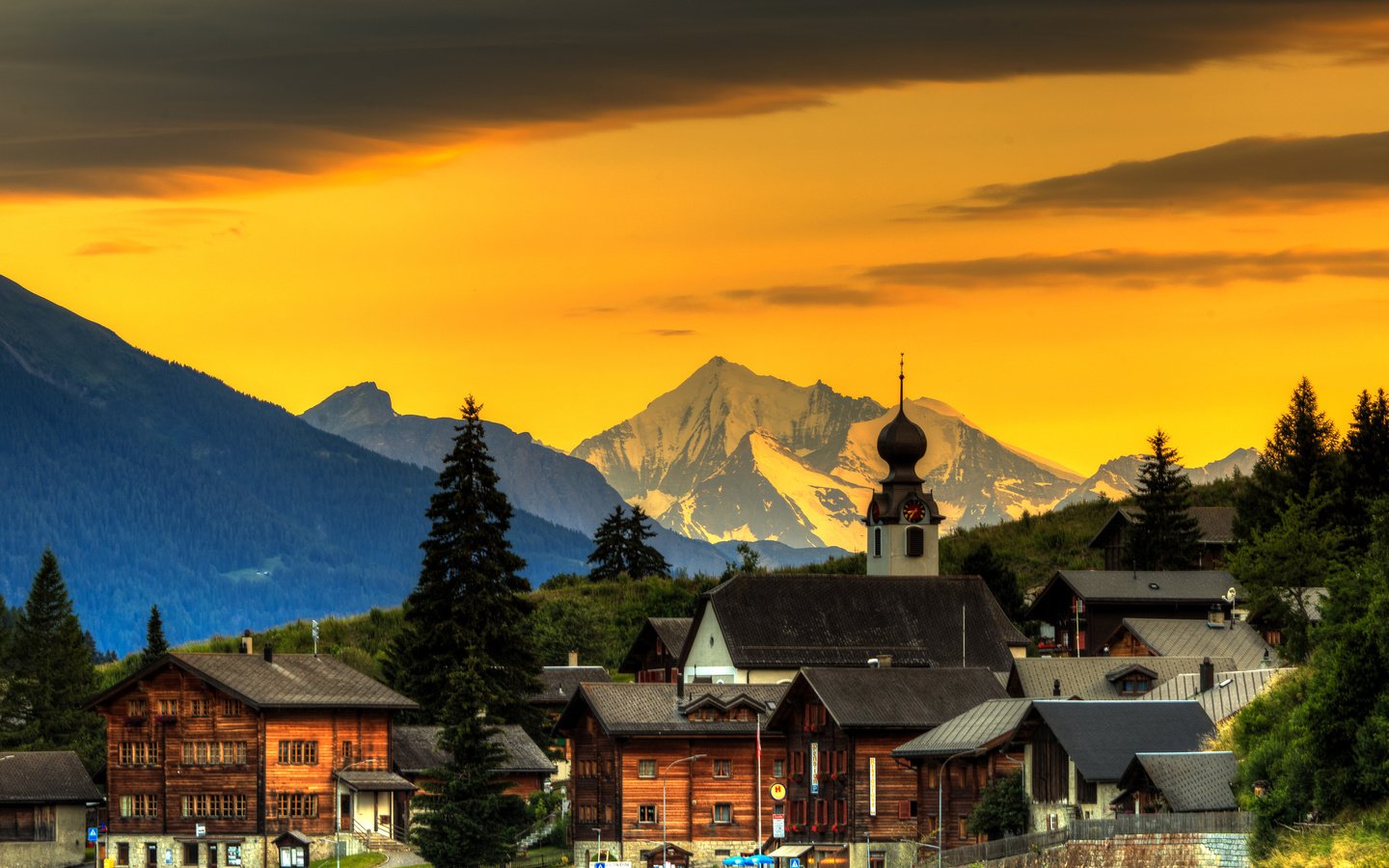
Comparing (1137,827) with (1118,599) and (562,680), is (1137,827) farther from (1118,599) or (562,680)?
(562,680)

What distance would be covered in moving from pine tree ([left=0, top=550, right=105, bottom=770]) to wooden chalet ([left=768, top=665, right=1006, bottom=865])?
140 feet

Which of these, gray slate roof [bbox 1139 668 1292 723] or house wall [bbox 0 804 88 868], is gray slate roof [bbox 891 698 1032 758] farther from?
house wall [bbox 0 804 88 868]

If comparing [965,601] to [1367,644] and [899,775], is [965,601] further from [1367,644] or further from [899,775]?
[1367,644]

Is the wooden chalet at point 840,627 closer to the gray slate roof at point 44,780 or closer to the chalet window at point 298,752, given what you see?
the chalet window at point 298,752

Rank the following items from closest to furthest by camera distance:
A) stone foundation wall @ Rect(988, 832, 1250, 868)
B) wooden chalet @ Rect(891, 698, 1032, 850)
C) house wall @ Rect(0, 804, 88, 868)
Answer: stone foundation wall @ Rect(988, 832, 1250, 868), wooden chalet @ Rect(891, 698, 1032, 850), house wall @ Rect(0, 804, 88, 868)

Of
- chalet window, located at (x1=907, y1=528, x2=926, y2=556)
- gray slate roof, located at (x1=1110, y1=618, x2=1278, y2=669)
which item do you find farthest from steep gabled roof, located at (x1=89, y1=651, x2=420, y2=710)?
chalet window, located at (x1=907, y1=528, x2=926, y2=556)

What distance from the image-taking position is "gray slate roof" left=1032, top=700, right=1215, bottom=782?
86.6m

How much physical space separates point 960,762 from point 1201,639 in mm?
26903

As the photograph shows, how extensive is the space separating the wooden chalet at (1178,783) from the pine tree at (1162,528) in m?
74.7

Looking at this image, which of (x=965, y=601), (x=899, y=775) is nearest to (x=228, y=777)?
(x=899, y=775)

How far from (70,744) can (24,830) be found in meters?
16.2

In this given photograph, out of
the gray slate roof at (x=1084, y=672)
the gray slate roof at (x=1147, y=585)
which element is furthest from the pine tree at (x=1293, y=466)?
the gray slate roof at (x=1084, y=672)

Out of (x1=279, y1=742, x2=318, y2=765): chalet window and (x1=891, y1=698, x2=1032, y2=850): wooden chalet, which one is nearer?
(x1=891, y1=698, x2=1032, y2=850): wooden chalet

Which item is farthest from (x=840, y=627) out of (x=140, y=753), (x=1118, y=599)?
(x=140, y=753)
